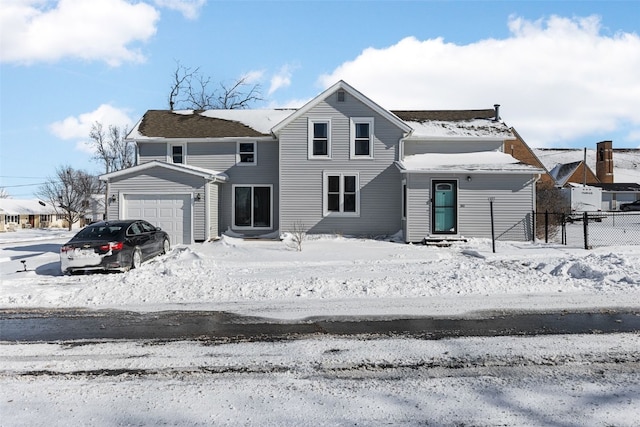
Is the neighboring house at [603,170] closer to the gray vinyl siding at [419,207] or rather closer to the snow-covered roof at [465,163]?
Result: the snow-covered roof at [465,163]

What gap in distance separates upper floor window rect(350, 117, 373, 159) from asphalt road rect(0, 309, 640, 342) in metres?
14.2

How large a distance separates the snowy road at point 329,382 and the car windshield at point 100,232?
7.11m

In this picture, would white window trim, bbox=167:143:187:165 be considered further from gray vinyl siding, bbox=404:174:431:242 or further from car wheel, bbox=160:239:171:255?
gray vinyl siding, bbox=404:174:431:242

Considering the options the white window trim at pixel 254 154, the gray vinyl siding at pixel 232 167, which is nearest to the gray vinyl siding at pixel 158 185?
the gray vinyl siding at pixel 232 167

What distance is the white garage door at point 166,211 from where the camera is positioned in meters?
20.4

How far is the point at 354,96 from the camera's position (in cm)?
2130

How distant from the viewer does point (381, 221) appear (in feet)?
70.7

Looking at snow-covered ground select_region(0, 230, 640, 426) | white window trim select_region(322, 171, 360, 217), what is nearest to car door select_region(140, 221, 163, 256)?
snow-covered ground select_region(0, 230, 640, 426)

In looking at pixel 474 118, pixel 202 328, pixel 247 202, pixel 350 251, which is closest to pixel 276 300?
pixel 202 328

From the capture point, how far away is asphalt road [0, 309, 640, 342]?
693 cm

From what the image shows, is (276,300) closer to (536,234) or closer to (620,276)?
(620,276)

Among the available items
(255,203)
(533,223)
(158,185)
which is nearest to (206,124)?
(255,203)

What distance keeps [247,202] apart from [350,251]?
829 centimetres

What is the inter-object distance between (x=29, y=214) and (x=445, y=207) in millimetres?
75960
